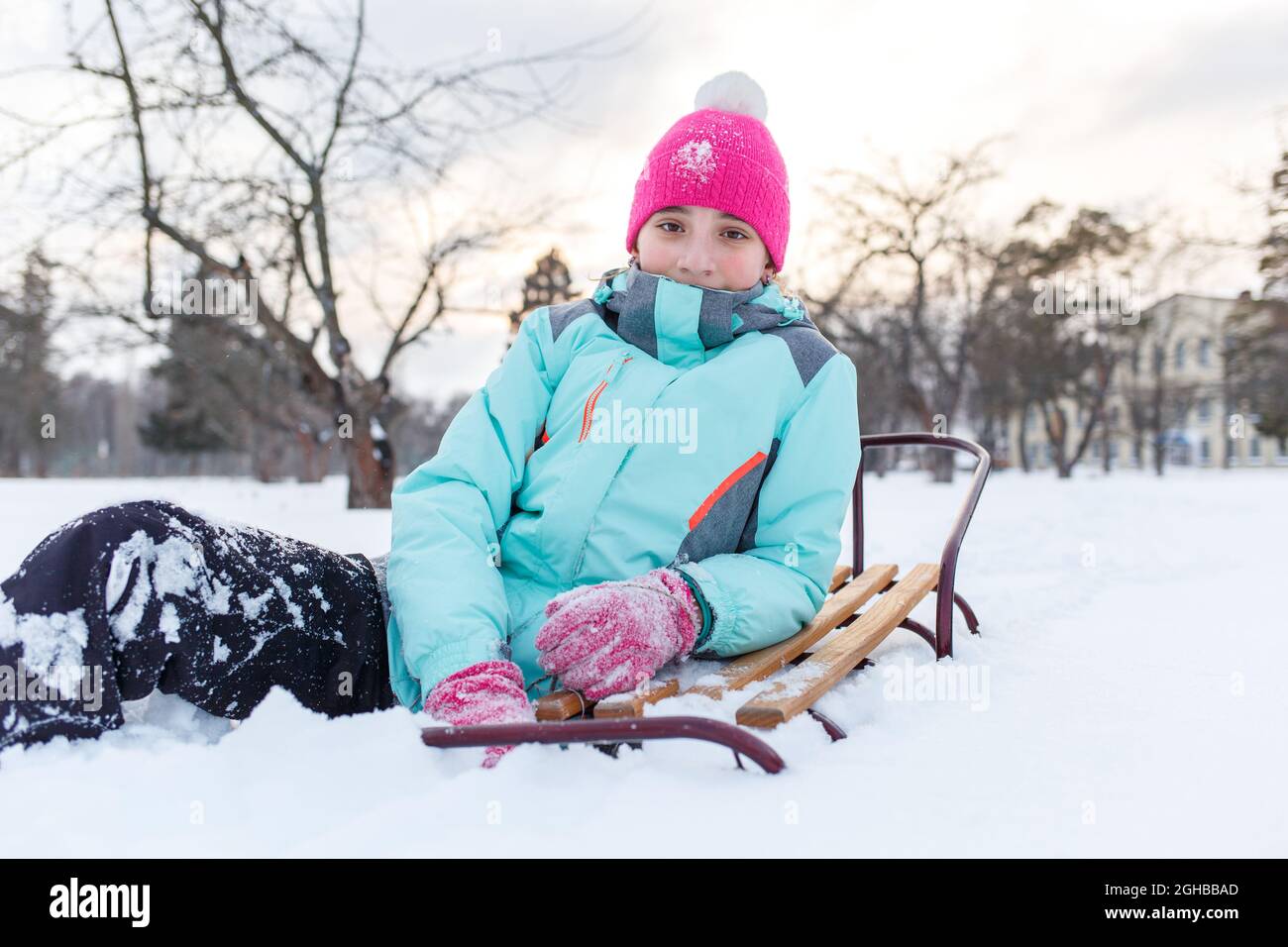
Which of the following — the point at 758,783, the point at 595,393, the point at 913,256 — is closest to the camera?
the point at 758,783

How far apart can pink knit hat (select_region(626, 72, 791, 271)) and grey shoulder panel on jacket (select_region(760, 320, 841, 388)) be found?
0.26 m

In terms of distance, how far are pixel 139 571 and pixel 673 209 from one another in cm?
147

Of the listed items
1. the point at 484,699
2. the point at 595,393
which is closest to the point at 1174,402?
the point at 595,393

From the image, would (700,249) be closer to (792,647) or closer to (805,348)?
(805,348)

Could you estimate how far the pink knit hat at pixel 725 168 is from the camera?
7.30 ft

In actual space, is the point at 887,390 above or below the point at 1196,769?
above

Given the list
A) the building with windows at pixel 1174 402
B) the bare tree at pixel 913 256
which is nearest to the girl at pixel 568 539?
the building with windows at pixel 1174 402

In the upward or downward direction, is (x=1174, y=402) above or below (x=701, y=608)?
above

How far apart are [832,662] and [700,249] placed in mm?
1049

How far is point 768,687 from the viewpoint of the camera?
5.58 ft
